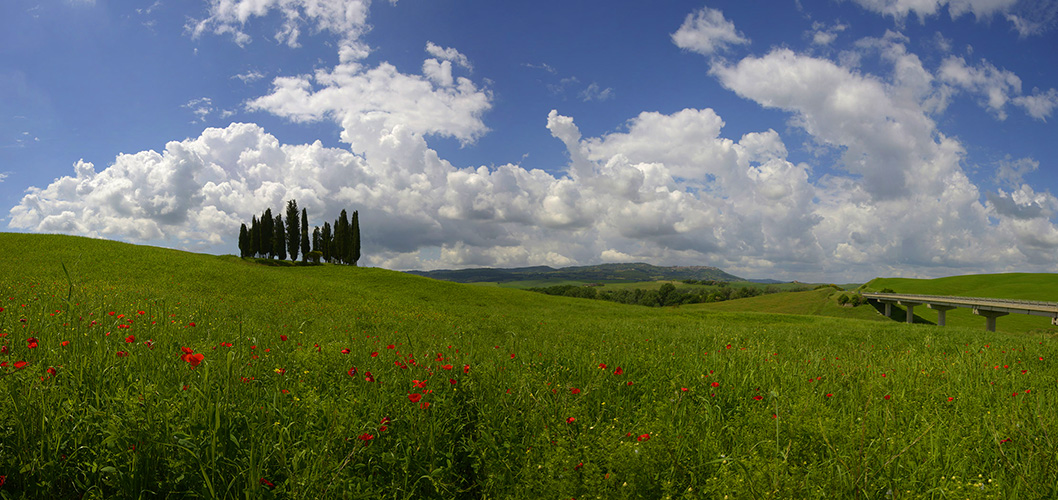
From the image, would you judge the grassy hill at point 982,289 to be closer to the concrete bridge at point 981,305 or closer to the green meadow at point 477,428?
the concrete bridge at point 981,305

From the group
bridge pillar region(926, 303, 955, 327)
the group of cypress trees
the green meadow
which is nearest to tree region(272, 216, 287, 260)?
the group of cypress trees

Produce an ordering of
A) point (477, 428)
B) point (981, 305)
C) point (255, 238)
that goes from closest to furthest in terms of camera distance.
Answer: point (477, 428), point (981, 305), point (255, 238)

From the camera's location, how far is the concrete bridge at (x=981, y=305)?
45812 mm

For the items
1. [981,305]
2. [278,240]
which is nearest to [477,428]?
[278,240]

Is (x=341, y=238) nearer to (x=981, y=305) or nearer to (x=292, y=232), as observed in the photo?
Result: (x=292, y=232)

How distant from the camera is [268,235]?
68.0m

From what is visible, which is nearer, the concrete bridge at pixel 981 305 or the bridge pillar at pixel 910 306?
the concrete bridge at pixel 981 305

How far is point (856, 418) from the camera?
14.1 ft

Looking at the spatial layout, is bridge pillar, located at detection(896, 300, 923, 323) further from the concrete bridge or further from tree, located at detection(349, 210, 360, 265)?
tree, located at detection(349, 210, 360, 265)

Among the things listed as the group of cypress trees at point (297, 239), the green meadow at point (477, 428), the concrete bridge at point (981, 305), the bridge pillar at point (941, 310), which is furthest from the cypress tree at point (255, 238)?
the bridge pillar at point (941, 310)

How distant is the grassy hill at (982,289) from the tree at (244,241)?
353 ft

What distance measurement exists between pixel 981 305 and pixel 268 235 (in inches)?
3896

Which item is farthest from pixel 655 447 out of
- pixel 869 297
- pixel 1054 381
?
pixel 869 297

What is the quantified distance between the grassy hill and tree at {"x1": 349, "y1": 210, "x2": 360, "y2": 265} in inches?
3694
